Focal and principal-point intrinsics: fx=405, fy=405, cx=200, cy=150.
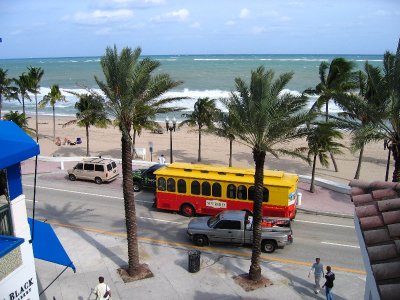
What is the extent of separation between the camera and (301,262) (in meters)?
16.8

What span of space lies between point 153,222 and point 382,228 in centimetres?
1555

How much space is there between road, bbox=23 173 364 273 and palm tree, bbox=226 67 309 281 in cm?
499

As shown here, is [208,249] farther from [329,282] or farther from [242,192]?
[329,282]

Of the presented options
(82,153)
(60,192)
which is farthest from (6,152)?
(82,153)

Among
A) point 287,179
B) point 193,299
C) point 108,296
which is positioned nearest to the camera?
point 108,296

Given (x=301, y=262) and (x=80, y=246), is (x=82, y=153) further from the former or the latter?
(x=301, y=262)

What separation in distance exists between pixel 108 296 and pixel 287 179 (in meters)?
11.2

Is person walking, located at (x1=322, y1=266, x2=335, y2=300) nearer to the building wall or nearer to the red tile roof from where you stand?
the red tile roof

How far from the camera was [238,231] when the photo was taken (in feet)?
58.0

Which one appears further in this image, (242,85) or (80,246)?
(80,246)

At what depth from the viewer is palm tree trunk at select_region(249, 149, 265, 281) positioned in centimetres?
1413

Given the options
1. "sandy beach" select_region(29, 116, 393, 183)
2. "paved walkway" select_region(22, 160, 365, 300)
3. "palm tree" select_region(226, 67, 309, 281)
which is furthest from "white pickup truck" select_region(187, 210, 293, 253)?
"sandy beach" select_region(29, 116, 393, 183)

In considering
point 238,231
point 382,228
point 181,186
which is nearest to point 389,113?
point 238,231

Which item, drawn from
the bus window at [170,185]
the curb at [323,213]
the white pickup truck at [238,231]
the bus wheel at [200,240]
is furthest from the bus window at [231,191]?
the curb at [323,213]
